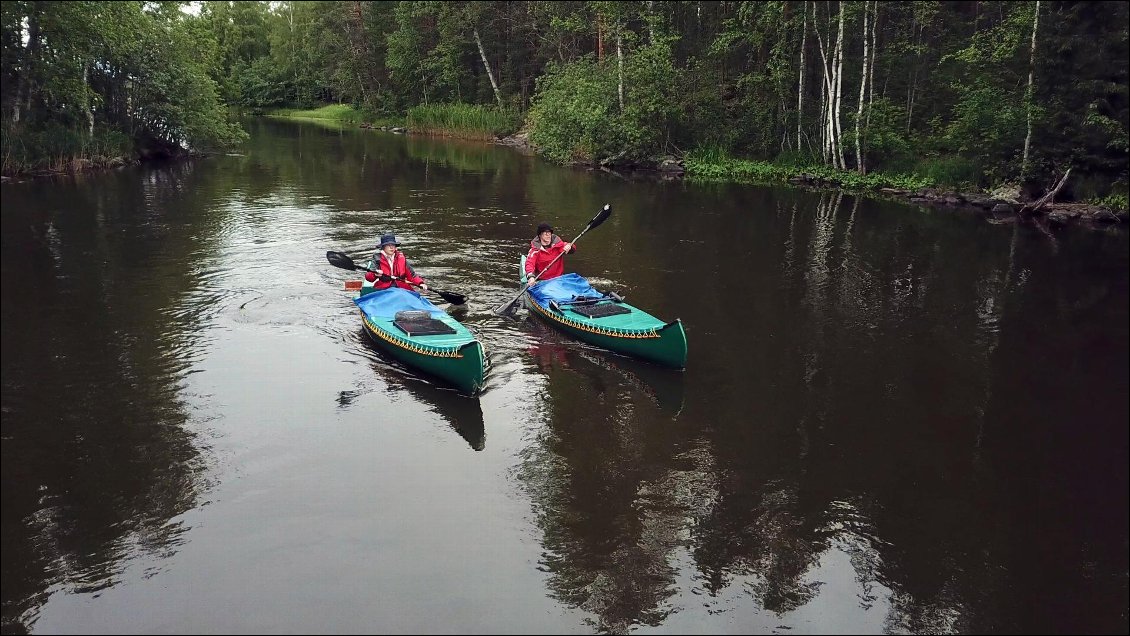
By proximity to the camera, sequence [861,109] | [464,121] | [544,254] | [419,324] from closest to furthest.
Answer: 1. [419,324]
2. [544,254]
3. [861,109]
4. [464,121]

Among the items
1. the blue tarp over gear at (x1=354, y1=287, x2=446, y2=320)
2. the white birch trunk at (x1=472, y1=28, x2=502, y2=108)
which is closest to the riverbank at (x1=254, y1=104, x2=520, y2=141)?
the white birch trunk at (x1=472, y1=28, x2=502, y2=108)

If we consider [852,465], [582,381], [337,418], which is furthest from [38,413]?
[852,465]

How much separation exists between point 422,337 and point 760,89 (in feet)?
78.2

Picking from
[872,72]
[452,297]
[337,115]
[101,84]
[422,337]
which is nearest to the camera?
[422,337]

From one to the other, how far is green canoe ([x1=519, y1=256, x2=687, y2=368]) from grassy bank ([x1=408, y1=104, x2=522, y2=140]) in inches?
1352

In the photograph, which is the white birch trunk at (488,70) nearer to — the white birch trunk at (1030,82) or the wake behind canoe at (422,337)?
the white birch trunk at (1030,82)

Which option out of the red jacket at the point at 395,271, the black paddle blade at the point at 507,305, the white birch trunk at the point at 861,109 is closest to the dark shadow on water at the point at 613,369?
the black paddle blade at the point at 507,305

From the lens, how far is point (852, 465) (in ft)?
26.7

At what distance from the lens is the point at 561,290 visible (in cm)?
1212

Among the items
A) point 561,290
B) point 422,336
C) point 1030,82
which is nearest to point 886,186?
point 1030,82

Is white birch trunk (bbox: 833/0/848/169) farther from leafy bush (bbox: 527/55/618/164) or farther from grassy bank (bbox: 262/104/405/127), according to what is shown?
grassy bank (bbox: 262/104/405/127)

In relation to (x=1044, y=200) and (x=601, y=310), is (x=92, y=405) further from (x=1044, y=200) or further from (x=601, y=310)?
(x=1044, y=200)

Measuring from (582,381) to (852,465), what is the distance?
3.46m

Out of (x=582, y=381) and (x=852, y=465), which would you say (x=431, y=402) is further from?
(x=852, y=465)
